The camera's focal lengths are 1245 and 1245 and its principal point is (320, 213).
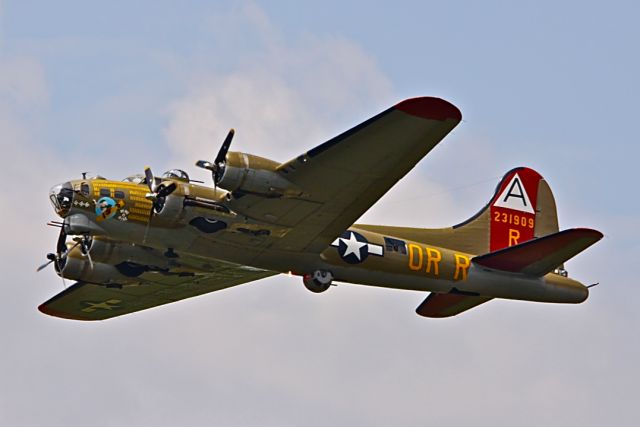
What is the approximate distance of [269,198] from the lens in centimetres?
2884

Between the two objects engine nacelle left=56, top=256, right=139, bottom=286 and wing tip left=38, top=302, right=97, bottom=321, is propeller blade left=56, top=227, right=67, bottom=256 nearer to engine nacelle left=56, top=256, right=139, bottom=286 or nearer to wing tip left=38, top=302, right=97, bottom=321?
engine nacelle left=56, top=256, right=139, bottom=286

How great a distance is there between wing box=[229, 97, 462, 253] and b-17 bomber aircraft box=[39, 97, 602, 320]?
34 millimetres

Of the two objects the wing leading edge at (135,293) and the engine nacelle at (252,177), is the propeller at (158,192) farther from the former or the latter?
the wing leading edge at (135,293)

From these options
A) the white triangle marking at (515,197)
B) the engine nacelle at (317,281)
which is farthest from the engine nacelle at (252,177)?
the white triangle marking at (515,197)

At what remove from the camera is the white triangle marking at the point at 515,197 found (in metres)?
37.4

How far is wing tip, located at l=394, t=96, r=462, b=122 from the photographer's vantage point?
26453 mm

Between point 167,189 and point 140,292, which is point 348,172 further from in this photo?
point 140,292

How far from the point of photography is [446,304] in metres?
35.2

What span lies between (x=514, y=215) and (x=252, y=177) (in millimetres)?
11597

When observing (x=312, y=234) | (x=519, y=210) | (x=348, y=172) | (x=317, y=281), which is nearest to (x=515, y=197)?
(x=519, y=210)

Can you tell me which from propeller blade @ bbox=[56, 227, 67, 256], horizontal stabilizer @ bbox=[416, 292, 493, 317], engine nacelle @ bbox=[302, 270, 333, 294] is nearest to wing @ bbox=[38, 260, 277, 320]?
propeller blade @ bbox=[56, 227, 67, 256]

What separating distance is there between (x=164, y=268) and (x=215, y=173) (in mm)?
5797

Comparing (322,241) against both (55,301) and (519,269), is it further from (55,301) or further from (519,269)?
(55,301)

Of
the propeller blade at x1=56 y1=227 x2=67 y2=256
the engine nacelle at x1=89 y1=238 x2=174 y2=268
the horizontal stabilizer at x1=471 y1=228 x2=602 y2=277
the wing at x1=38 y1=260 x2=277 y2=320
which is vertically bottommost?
the wing at x1=38 y1=260 x2=277 y2=320
